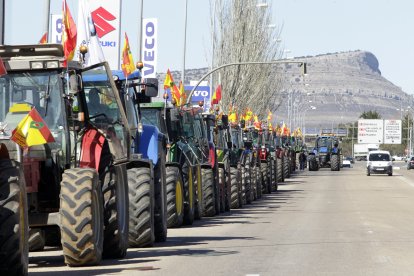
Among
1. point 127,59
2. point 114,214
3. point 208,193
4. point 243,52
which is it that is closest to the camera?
point 114,214

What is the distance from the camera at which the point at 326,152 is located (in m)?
93.6

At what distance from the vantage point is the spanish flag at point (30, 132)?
1264 centimetres

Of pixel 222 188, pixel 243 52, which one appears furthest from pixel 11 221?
pixel 243 52

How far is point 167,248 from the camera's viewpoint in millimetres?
18547

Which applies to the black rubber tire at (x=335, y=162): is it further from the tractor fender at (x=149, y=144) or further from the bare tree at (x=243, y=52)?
the tractor fender at (x=149, y=144)

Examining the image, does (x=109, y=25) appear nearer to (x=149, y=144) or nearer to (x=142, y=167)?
(x=149, y=144)

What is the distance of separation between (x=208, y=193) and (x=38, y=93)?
14.6 meters

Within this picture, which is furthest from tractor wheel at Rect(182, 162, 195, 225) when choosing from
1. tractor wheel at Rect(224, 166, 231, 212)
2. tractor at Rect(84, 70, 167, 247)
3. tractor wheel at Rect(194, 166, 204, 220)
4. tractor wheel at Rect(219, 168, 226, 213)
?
tractor wheel at Rect(224, 166, 231, 212)

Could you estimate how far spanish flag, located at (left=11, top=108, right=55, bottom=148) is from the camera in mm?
12641

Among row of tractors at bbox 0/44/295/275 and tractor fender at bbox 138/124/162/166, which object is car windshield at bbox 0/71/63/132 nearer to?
row of tractors at bbox 0/44/295/275

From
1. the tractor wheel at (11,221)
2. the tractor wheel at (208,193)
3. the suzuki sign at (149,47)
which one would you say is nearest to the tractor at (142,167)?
the tractor wheel at (11,221)

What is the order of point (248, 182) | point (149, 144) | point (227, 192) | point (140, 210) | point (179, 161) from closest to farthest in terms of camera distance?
point (140, 210), point (149, 144), point (179, 161), point (227, 192), point (248, 182)

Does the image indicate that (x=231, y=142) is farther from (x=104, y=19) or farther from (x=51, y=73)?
(x=51, y=73)

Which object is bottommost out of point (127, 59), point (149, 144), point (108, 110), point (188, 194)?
point (188, 194)
